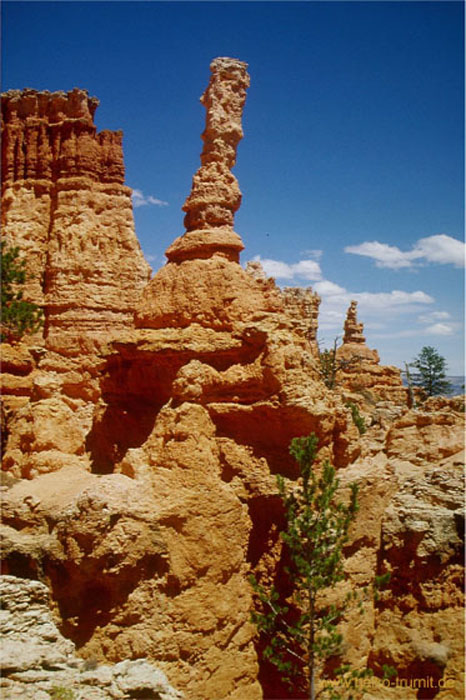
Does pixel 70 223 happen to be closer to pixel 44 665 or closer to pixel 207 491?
pixel 207 491

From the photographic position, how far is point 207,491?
32.2ft

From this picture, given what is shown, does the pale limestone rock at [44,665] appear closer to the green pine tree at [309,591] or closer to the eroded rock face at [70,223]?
the green pine tree at [309,591]

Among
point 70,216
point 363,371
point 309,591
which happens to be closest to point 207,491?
point 309,591

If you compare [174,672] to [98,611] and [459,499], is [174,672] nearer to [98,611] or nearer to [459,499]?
[98,611]

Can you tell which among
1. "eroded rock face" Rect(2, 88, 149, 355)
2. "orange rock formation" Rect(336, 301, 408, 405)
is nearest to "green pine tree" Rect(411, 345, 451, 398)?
"orange rock formation" Rect(336, 301, 408, 405)

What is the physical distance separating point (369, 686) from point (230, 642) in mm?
2889

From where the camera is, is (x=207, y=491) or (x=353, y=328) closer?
(x=207, y=491)

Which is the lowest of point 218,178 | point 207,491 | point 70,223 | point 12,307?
point 207,491

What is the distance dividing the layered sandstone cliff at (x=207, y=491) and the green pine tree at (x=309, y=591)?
1.50ft

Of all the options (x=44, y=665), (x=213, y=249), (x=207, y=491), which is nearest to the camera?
(x=44, y=665)

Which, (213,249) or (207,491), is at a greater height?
(213,249)

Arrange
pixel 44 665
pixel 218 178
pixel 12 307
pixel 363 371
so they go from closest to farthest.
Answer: pixel 44 665 → pixel 218 178 → pixel 12 307 → pixel 363 371

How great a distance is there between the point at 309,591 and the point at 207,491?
7.67 feet

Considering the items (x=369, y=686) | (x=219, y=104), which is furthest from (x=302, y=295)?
(x=369, y=686)
